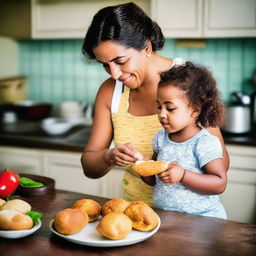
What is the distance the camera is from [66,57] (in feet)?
12.6

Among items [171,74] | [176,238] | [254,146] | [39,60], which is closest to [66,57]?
[39,60]

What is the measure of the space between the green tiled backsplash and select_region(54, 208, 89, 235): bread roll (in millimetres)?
2257

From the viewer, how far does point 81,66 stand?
3.79m

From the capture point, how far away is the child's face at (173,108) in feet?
4.97

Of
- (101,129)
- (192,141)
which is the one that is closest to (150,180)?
(192,141)

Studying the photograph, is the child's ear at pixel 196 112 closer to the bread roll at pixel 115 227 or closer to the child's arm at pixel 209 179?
the child's arm at pixel 209 179

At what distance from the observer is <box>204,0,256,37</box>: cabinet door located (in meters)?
2.92

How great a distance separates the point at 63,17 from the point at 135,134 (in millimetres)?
1908

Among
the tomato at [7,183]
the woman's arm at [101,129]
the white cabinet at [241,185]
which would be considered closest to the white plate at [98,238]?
the tomato at [7,183]

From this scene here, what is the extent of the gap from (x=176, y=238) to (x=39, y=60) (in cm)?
304

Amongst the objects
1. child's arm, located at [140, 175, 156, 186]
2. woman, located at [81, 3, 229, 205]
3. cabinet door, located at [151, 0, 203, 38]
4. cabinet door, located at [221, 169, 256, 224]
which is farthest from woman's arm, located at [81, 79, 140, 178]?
cabinet door, located at [151, 0, 203, 38]

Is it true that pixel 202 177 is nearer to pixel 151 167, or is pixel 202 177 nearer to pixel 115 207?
pixel 151 167

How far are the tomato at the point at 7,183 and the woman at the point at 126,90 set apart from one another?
13.0 inches

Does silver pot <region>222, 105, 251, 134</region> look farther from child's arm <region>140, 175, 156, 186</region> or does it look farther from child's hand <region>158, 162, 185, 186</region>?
child's hand <region>158, 162, 185, 186</region>
